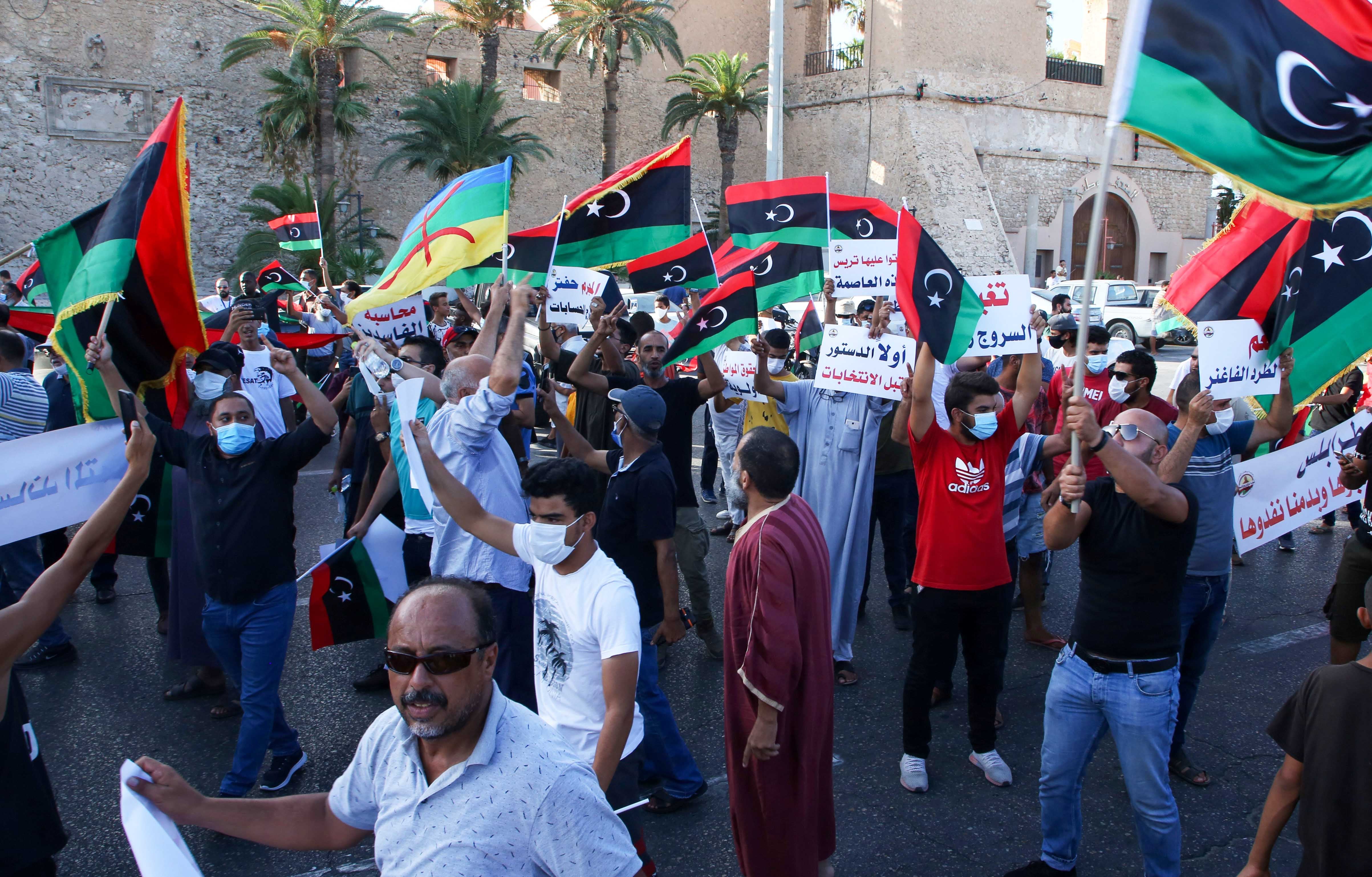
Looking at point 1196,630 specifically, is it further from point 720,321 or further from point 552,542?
point 720,321

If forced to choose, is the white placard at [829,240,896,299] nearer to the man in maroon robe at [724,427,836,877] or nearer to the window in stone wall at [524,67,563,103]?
the man in maroon robe at [724,427,836,877]

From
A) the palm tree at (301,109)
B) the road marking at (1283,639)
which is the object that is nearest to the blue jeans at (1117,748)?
the road marking at (1283,639)

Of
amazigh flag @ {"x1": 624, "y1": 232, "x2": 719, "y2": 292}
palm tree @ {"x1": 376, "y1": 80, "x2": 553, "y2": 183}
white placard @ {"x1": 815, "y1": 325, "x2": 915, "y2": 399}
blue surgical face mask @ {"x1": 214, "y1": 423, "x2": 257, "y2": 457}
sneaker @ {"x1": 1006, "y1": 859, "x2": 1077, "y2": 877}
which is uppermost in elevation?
palm tree @ {"x1": 376, "y1": 80, "x2": 553, "y2": 183}

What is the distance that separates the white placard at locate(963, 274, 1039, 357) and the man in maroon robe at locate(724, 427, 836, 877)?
1.85 meters

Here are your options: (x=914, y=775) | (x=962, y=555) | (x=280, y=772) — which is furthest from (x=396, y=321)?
(x=914, y=775)

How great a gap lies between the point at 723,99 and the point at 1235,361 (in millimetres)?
32625

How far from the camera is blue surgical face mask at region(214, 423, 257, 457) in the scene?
394 cm

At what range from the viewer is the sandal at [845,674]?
199 inches

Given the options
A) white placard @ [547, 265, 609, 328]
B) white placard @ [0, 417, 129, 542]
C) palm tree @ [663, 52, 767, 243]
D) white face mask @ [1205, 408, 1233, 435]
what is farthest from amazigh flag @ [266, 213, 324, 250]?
palm tree @ [663, 52, 767, 243]

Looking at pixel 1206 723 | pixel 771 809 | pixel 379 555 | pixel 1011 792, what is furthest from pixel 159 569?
pixel 1206 723

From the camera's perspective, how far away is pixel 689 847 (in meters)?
3.63

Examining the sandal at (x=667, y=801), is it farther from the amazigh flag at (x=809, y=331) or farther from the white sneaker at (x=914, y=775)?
the amazigh flag at (x=809, y=331)

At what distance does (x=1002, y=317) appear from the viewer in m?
4.59

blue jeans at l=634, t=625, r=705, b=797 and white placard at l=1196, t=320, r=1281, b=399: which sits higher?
white placard at l=1196, t=320, r=1281, b=399
